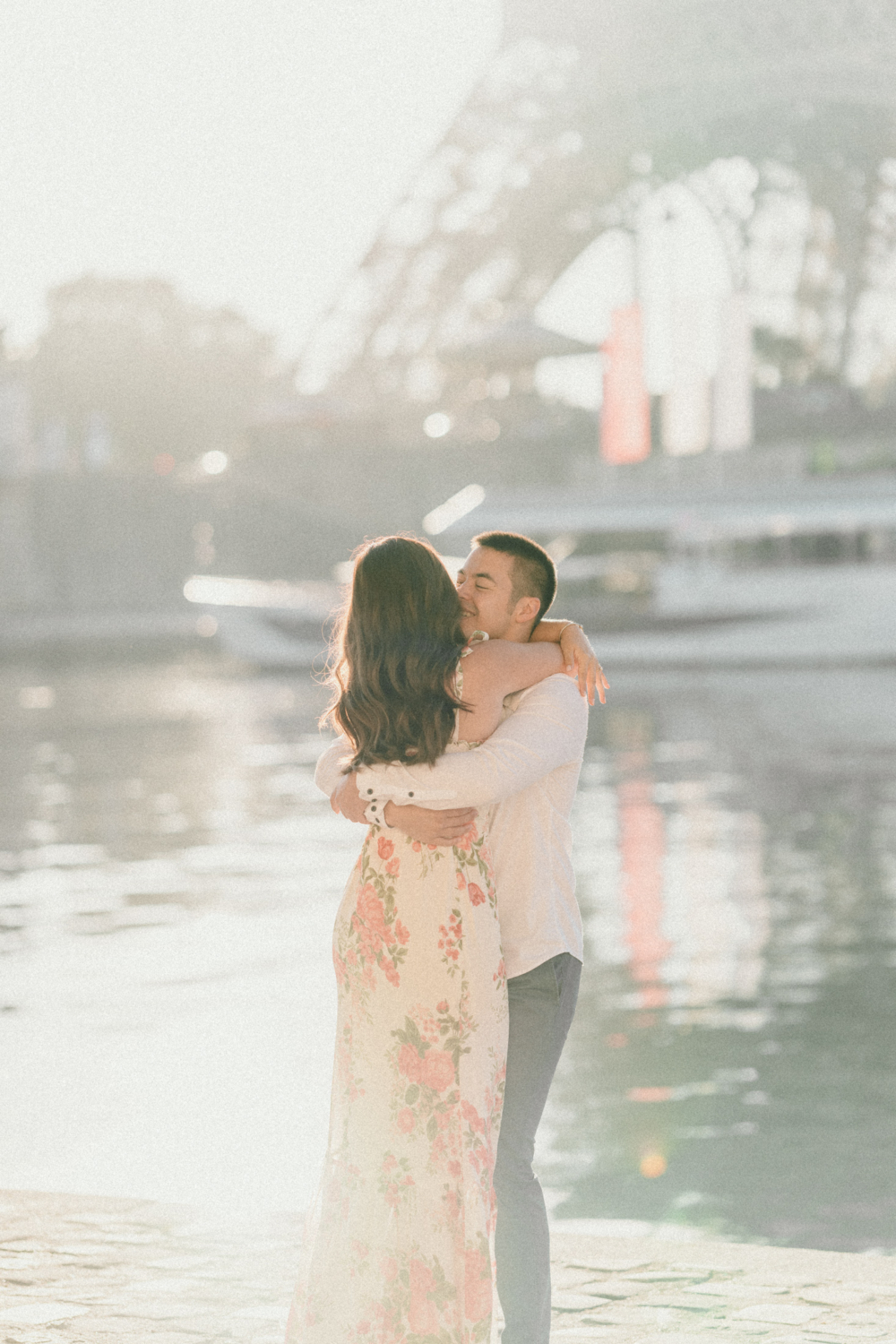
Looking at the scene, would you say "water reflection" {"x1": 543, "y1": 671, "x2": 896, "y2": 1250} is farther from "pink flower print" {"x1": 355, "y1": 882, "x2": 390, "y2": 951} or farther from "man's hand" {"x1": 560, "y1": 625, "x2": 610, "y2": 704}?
"pink flower print" {"x1": 355, "y1": 882, "x2": 390, "y2": 951}

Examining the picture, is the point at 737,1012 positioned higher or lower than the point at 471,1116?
lower

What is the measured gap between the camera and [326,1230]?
3434mm

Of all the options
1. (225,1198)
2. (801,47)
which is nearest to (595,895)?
(225,1198)

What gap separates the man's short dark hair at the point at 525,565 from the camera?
359 cm

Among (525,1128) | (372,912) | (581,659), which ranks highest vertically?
(581,659)

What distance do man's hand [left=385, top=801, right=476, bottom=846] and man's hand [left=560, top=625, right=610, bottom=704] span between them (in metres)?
0.39

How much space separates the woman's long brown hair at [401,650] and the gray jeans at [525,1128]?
476mm

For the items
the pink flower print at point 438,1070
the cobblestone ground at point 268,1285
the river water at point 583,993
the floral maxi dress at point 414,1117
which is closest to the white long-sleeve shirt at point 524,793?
the floral maxi dress at point 414,1117

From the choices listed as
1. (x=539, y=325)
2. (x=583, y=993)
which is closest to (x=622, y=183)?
(x=539, y=325)

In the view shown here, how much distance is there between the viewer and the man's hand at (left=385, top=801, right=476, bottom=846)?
3.37 meters

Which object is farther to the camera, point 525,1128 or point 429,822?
point 525,1128

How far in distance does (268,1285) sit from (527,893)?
48.2 inches

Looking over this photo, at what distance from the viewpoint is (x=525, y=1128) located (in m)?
3.57

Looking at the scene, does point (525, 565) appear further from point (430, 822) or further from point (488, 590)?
point (430, 822)
